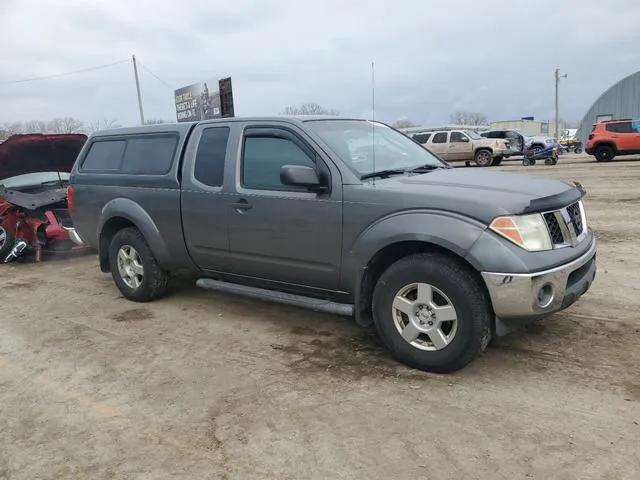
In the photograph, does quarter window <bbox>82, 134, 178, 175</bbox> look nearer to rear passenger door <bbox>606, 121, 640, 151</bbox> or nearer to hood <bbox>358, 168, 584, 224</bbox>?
hood <bbox>358, 168, 584, 224</bbox>

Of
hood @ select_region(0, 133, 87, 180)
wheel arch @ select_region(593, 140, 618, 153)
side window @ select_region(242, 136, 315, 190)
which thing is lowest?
wheel arch @ select_region(593, 140, 618, 153)

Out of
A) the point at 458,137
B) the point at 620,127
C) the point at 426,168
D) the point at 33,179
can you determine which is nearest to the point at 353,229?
the point at 426,168

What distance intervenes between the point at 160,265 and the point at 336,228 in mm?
2331

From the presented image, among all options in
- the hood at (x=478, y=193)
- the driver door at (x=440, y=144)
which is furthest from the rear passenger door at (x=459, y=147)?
the hood at (x=478, y=193)

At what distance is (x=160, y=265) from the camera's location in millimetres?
5535

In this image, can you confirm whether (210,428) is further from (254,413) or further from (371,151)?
(371,151)

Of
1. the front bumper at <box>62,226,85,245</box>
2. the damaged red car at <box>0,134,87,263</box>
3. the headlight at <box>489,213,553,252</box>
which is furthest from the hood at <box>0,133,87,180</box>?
the headlight at <box>489,213,553,252</box>

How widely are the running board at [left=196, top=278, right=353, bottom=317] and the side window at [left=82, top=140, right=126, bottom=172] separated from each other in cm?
188

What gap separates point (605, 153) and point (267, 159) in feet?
74.3

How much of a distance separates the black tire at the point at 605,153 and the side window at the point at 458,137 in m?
5.54

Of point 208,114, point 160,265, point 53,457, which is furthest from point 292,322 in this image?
point 208,114

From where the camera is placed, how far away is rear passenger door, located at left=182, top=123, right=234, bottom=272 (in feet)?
15.8

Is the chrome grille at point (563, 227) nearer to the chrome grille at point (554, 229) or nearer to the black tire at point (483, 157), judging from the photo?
the chrome grille at point (554, 229)

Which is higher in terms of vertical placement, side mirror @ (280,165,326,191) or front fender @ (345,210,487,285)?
side mirror @ (280,165,326,191)
